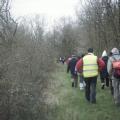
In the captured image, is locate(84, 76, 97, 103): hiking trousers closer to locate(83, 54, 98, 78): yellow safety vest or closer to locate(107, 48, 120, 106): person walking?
locate(83, 54, 98, 78): yellow safety vest

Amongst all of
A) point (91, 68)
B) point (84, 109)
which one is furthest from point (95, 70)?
point (84, 109)

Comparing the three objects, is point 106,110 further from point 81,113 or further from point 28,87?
point 28,87

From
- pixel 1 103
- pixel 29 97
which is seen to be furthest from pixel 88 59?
pixel 1 103

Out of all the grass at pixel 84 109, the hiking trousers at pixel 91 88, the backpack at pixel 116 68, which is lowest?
the grass at pixel 84 109

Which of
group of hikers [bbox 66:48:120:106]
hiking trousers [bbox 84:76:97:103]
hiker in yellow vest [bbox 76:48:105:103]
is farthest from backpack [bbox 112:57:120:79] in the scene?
hiking trousers [bbox 84:76:97:103]

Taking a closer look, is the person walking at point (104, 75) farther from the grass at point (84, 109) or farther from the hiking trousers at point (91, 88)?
the hiking trousers at point (91, 88)

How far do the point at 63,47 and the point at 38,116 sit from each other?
79750 mm

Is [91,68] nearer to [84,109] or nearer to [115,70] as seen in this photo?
[115,70]

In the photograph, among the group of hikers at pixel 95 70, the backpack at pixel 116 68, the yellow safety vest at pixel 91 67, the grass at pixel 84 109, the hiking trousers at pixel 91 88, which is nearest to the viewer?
the grass at pixel 84 109

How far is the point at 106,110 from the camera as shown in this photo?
12469mm

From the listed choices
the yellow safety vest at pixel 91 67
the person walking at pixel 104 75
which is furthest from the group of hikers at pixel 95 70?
the person walking at pixel 104 75

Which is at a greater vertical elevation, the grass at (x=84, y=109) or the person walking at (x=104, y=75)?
the person walking at (x=104, y=75)

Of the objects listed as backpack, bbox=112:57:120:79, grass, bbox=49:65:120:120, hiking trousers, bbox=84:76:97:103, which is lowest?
grass, bbox=49:65:120:120

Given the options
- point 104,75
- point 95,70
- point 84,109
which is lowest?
point 84,109
